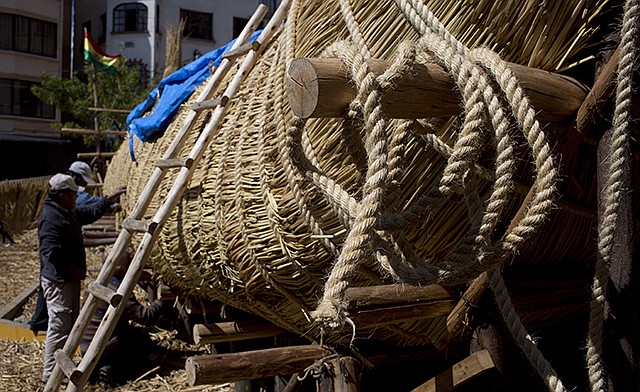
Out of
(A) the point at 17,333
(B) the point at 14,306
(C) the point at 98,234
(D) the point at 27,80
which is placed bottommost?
(A) the point at 17,333

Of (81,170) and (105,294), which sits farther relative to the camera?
(81,170)

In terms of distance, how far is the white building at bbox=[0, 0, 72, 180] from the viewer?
27047mm

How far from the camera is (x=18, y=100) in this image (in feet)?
90.1

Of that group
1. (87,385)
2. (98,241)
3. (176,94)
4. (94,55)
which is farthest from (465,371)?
(94,55)

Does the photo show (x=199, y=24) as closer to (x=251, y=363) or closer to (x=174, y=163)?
(x=174, y=163)

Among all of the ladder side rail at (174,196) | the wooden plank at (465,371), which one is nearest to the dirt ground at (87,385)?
the ladder side rail at (174,196)

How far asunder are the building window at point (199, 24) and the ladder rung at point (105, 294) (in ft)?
87.8

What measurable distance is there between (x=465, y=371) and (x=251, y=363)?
965mm

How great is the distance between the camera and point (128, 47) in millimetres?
28547

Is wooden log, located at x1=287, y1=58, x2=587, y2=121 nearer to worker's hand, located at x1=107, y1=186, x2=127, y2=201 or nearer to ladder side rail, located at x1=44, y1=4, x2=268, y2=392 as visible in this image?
ladder side rail, located at x1=44, y1=4, x2=268, y2=392

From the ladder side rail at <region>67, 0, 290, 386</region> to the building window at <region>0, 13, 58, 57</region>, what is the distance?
1071 inches

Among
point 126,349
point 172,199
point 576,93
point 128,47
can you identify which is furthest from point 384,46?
point 128,47

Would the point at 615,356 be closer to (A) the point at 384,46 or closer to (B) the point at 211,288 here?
(A) the point at 384,46

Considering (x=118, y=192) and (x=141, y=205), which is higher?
(x=118, y=192)
